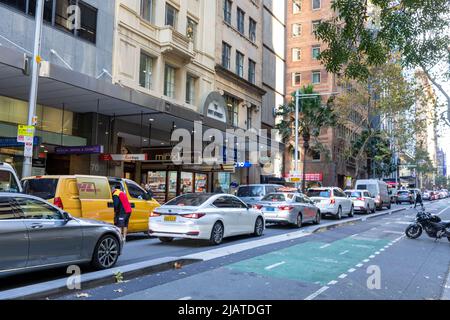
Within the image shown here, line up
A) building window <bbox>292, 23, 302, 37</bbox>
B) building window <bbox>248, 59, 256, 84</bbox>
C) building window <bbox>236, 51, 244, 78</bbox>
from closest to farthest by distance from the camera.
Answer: building window <bbox>236, 51, 244, 78</bbox> → building window <bbox>248, 59, 256, 84</bbox> → building window <bbox>292, 23, 302, 37</bbox>

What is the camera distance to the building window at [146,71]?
2317 centimetres

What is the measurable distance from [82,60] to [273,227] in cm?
1077

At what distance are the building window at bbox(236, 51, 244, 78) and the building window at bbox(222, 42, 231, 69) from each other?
1488 mm

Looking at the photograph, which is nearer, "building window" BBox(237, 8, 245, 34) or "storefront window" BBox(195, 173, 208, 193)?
"storefront window" BBox(195, 173, 208, 193)

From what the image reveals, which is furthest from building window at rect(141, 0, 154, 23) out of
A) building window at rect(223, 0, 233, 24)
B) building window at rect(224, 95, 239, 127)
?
building window at rect(224, 95, 239, 127)

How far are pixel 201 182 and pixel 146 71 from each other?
9020mm

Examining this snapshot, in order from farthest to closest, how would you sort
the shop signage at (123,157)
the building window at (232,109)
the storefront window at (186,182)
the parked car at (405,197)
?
1. the parked car at (405,197)
2. the building window at (232,109)
3. the storefront window at (186,182)
4. the shop signage at (123,157)

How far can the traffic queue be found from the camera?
23.3 ft

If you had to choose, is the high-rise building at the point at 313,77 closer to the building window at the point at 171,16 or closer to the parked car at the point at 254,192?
the building window at the point at 171,16

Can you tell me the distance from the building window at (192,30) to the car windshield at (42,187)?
60.5 ft

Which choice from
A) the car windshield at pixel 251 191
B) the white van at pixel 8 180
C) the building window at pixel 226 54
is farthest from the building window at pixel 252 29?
the white van at pixel 8 180

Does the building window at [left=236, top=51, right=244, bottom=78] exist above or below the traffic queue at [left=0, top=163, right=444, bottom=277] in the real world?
above

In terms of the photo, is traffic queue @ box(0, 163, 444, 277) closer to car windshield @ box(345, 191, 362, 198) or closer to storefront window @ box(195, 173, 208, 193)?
storefront window @ box(195, 173, 208, 193)
